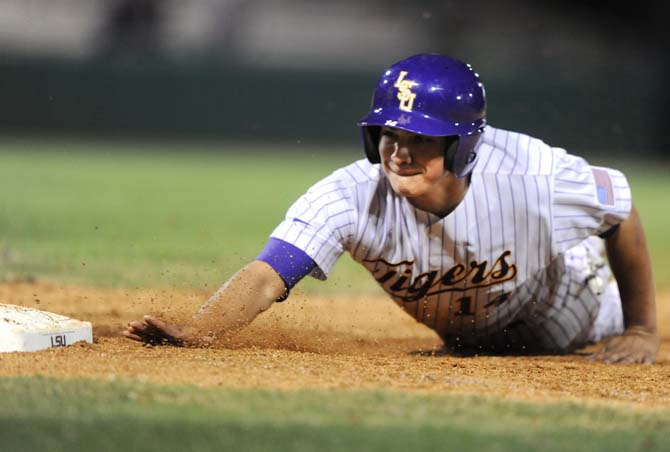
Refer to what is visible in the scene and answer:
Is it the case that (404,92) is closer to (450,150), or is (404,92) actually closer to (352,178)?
(450,150)

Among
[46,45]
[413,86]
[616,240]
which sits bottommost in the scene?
[616,240]

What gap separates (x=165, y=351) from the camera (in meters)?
3.60

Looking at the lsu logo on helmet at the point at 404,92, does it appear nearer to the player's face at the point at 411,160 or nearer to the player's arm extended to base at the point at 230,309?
the player's face at the point at 411,160

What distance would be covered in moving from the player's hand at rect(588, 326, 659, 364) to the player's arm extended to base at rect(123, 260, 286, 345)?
155 cm

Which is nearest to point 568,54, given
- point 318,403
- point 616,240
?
point 616,240

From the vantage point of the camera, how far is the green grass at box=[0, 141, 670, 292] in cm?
733

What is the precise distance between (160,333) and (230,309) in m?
0.25

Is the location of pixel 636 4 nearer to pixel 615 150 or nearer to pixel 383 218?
pixel 615 150

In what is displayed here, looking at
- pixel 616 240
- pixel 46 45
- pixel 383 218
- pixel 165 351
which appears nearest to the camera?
pixel 165 351

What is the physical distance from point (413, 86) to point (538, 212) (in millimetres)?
699

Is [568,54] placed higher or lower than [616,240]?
higher

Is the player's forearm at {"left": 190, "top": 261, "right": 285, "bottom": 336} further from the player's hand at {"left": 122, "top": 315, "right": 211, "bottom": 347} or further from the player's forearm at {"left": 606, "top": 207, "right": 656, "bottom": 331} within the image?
the player's forearm at {"left": 606, "top": 207, "right": 656, "bottom": 331}

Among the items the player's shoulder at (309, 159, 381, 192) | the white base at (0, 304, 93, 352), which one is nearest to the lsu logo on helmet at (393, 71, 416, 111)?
the player's shoulder at (309, 159, 381, 192)

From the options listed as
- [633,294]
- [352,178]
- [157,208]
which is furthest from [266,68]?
[352,178]
